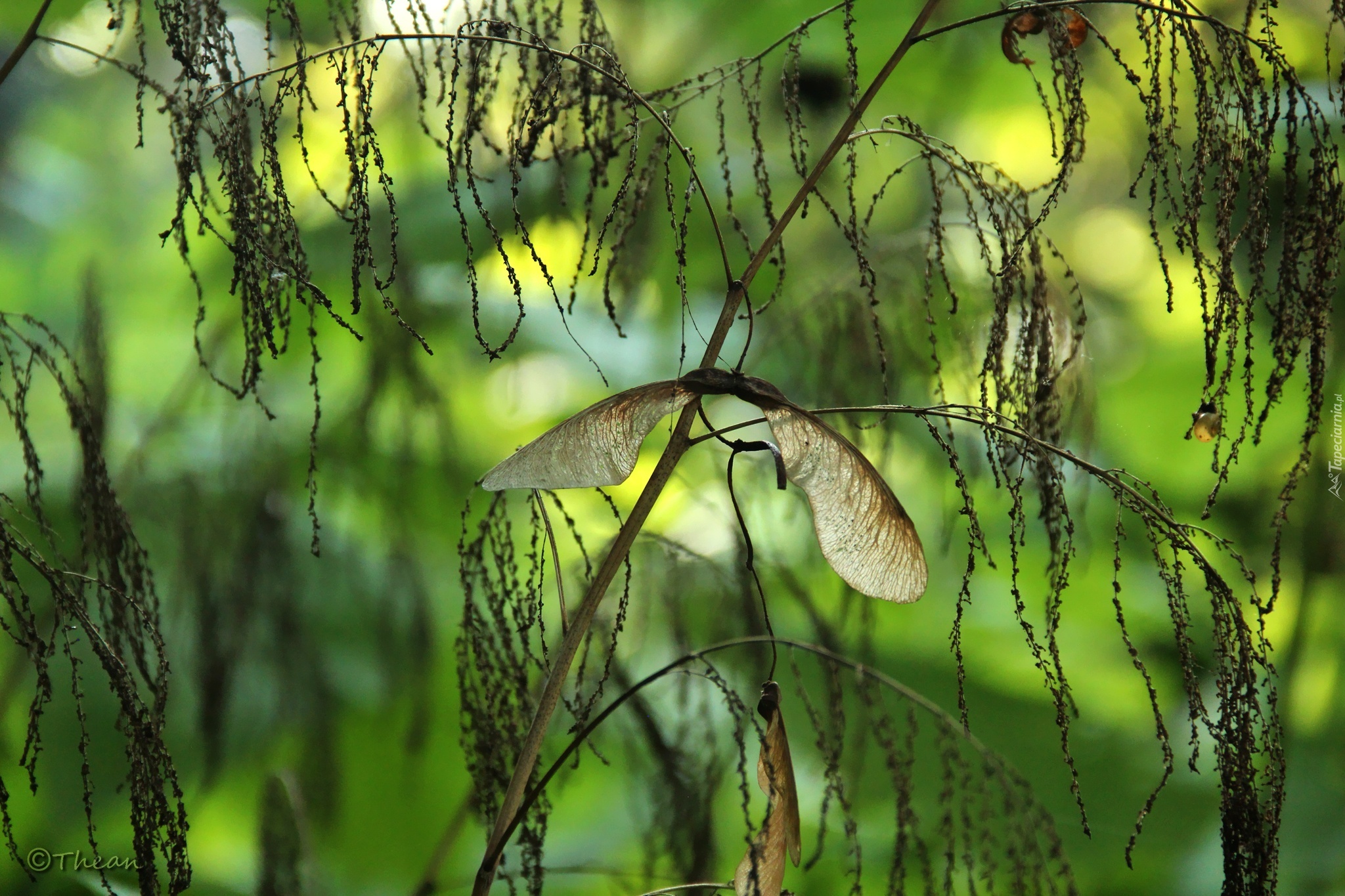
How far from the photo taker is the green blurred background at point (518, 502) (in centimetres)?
113

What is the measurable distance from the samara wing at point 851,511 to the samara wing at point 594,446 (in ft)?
0.18

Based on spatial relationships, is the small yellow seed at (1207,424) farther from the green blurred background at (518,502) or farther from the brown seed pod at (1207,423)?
the green blurred background at (518,502)

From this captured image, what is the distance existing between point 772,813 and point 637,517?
0.18 meters

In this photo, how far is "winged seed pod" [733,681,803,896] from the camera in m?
0.52

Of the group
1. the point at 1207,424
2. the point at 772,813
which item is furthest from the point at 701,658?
the point at 1207,424

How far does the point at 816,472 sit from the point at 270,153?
12.8 inches

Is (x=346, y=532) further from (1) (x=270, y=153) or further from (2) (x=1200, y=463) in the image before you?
(2) (x=1200, y=463)

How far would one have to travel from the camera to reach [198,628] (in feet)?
3.49

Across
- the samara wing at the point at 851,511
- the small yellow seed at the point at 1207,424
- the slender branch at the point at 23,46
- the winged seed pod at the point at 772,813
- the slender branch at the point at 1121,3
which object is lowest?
the winged seed pod at the point at 772,813

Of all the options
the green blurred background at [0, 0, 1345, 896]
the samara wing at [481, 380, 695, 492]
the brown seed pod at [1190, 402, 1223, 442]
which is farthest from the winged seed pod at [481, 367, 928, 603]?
the green blurred background at [0, 0, 1345, 896]

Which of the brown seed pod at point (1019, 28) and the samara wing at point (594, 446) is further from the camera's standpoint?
the brown seed pod at point (1019, 28)

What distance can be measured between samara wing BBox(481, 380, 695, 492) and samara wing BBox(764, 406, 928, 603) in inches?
2.2

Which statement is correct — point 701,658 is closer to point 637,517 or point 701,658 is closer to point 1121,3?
point 637,517

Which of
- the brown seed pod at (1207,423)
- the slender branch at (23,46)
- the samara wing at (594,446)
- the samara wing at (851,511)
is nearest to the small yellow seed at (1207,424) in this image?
the brown seed pod at (1207,423)
